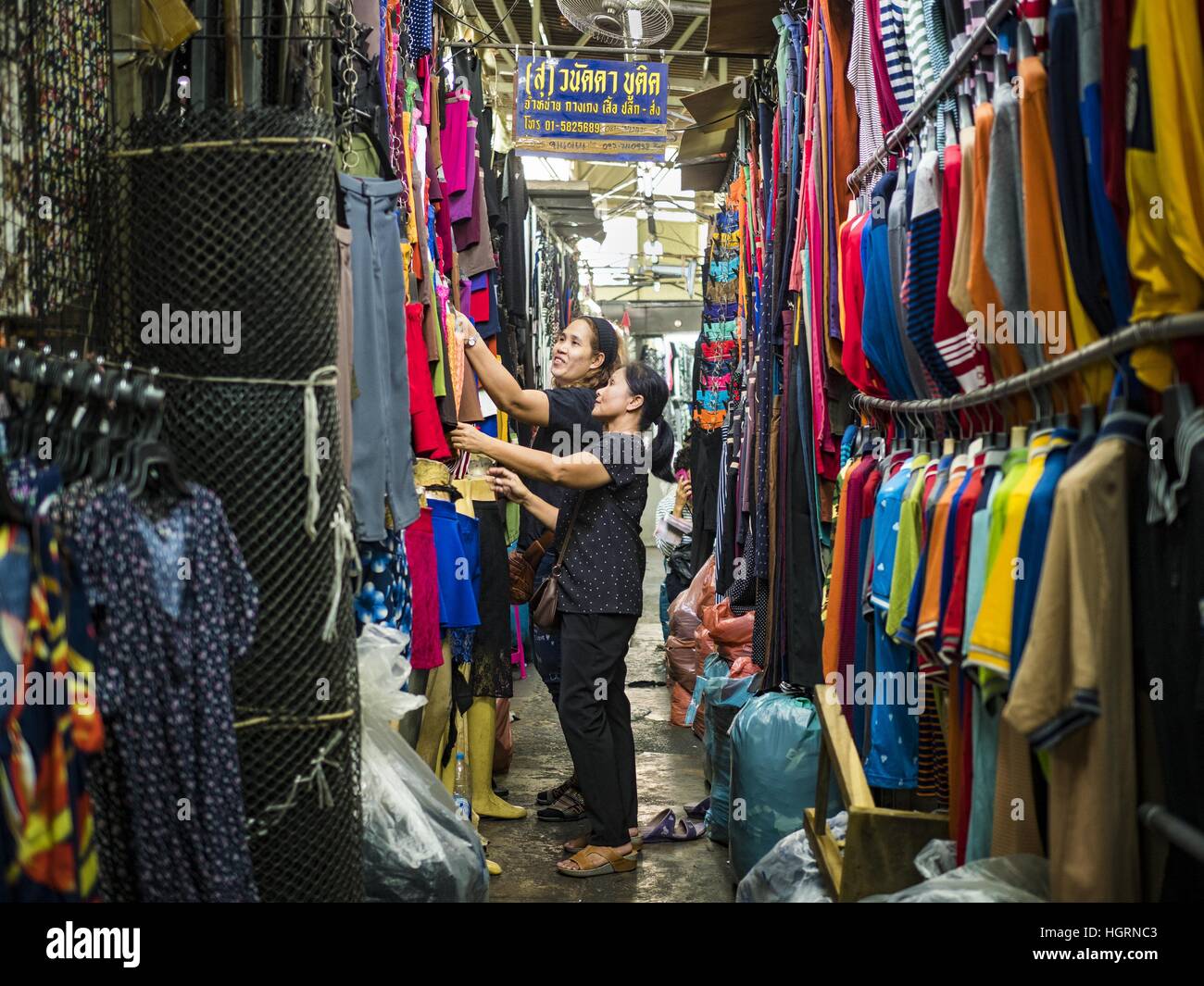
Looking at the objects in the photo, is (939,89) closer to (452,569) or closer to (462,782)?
(452,569)

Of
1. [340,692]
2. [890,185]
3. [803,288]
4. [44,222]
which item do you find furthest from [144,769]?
[803,288]

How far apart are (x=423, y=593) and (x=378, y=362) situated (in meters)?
0.99

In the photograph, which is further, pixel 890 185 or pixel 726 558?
pixel 726 558

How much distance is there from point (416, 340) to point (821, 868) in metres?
1.91

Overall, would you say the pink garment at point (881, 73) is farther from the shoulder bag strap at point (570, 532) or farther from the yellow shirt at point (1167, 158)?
the shoulder bag strap at point (570, 532)

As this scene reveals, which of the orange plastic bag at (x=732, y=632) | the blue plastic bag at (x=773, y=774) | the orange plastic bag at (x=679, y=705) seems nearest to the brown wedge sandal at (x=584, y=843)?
the blue plastic bag at (x=773, y=774)

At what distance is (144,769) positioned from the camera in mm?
1764

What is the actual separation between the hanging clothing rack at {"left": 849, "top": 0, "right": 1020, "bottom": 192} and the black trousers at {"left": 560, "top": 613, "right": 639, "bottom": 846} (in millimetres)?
1882

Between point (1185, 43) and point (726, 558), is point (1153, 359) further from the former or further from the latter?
point (726, 558)

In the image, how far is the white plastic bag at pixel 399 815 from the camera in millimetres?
2547

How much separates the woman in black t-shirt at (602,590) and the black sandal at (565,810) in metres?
0.52

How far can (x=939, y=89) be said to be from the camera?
2.43 metres

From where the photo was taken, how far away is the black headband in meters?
4.67

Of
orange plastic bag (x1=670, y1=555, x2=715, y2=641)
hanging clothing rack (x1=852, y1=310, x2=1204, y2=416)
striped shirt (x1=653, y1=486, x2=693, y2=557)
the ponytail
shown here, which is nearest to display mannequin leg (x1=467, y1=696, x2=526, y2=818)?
the ponytail
